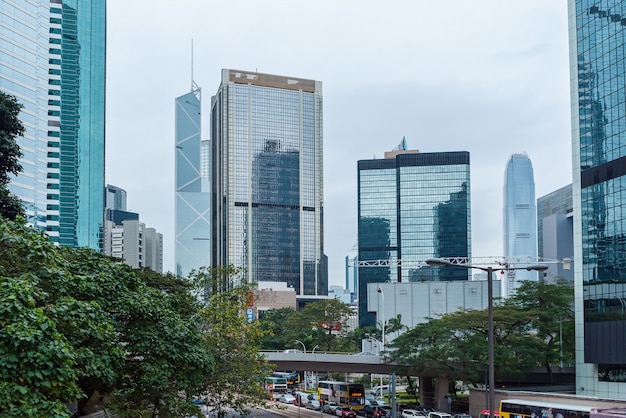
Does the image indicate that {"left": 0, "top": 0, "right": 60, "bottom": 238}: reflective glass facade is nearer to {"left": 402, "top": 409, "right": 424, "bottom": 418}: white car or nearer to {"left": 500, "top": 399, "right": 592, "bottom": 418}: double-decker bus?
{"left": 402, "top": 409, "right": 424, "bottom": 418}: white car

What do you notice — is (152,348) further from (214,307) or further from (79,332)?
(214,307)

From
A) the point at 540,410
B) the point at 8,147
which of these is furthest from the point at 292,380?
the point at 8,147

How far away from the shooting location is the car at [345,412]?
7062 cm

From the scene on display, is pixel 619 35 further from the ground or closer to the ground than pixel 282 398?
further from the ground

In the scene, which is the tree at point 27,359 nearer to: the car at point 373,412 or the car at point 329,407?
the car at point 373,412

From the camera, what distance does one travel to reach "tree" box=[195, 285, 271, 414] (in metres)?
39.2

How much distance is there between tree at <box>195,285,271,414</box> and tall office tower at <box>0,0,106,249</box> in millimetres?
66718

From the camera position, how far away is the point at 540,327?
69625mm

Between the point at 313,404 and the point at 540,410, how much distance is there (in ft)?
136

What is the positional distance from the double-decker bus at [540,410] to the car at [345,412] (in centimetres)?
2088

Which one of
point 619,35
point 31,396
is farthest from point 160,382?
point 619,35

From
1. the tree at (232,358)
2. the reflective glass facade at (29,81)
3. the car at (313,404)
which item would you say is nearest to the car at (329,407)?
the car at (313,404)

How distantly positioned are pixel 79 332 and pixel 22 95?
91311 mm

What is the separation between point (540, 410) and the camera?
48.1 m
